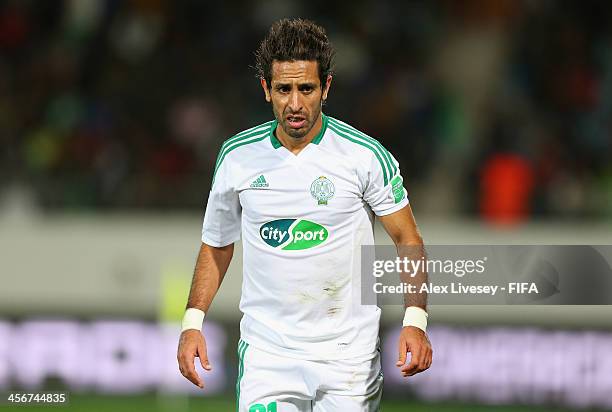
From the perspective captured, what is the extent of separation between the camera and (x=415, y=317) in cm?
495

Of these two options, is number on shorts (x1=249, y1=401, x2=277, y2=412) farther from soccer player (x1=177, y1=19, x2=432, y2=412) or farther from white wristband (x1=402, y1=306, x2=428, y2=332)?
white wristband (x1=402, y1=306, x2=428, y2=332)

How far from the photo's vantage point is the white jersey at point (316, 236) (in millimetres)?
4961

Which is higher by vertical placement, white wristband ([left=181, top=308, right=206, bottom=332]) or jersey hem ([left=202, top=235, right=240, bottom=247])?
jersey hem ([left=202, top=235, right=240, bottom=247])

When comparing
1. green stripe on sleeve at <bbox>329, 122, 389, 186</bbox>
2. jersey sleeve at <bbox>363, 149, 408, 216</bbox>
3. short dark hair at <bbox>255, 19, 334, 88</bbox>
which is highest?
short dark hair at <bbox>255, 19, 334, 88</bbox>

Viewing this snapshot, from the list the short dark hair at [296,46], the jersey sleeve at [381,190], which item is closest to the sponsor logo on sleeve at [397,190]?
the jersey sleeve at [381,190]

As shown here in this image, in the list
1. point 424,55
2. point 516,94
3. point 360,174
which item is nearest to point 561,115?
point 516,94

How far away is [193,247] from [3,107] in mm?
2946

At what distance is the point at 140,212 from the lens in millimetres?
10773

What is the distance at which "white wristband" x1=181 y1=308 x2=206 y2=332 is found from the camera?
516 centimetres

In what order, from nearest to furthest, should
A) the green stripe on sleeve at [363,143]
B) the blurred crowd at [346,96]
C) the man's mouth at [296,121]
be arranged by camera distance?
the man's mouth at [296,121] < the green stripe on sleeve at [363,143] < the blurred crowd at [346,96]

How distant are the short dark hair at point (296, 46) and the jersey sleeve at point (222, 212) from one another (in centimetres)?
47

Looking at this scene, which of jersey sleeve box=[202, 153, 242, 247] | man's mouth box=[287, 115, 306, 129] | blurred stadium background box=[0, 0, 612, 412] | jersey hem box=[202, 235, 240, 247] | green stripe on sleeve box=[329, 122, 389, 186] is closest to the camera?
man's mouth box=[287, 115, 306, 129]

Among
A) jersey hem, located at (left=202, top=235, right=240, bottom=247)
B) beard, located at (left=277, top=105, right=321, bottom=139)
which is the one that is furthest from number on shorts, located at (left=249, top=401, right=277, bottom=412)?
beard, located at (left=277, top=105, right=321, bottom=139)

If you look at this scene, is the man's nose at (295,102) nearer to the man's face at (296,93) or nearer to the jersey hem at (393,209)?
the man's face at (296,93)
